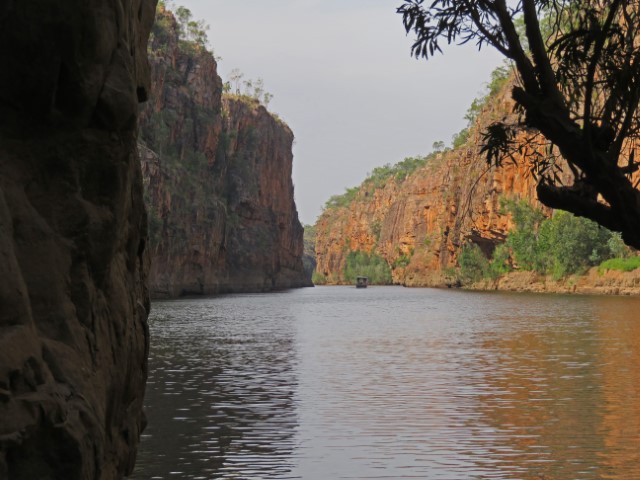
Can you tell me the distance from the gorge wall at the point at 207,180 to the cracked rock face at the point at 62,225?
78033mm

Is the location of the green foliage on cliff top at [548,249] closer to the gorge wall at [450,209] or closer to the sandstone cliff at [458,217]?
the sandstone cliff at [458,217]

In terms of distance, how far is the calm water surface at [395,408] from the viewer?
14.2 meters

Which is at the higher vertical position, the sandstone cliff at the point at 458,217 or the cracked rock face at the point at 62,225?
the sandstone cliff at the point at 458,217

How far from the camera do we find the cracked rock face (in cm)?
766

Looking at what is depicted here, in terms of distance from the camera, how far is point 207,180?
120 m

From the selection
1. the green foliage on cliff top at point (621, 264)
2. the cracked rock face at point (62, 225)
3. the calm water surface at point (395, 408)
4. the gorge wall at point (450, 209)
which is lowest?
the calm water surface at point (395, 408)

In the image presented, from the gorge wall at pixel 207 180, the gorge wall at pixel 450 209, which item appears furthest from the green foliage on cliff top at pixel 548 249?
the gorge wall at pixel 207 180

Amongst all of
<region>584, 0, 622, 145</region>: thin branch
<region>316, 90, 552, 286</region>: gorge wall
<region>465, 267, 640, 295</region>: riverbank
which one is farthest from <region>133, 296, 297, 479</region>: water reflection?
<region>316, 90, 552, 286</region>: gorge wall

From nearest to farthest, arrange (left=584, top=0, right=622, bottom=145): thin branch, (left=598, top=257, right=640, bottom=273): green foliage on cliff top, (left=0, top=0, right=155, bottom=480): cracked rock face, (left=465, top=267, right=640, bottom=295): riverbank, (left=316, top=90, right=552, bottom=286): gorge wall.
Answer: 1. (left=0, top=0, right=155, bottom=480): cracked rock face
2. (left=584, top=0, right=622, bottom=145): thin branch
3. (left=465, top=267, right=640, bottom=295): riverbank
4. (left=598, top=257, right=640, bottom=273): green foliage on cliff top
5. (left=316, top=90, right=552, bottom=286): gorge wall

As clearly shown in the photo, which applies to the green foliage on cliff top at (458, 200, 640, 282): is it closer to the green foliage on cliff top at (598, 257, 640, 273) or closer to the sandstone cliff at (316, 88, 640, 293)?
the green foliage on cliff top at (598, 257, 640, 273)

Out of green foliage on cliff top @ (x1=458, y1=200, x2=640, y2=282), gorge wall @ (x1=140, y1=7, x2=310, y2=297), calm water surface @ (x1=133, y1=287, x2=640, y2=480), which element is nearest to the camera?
calm water surface @ (x1=133, y1=287, x2=640, y2=480)

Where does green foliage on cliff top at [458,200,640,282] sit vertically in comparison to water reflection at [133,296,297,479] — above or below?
above

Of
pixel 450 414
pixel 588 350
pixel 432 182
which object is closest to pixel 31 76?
pixel 450 414

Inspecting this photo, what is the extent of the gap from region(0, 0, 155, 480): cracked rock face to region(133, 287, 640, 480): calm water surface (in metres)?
5.06
